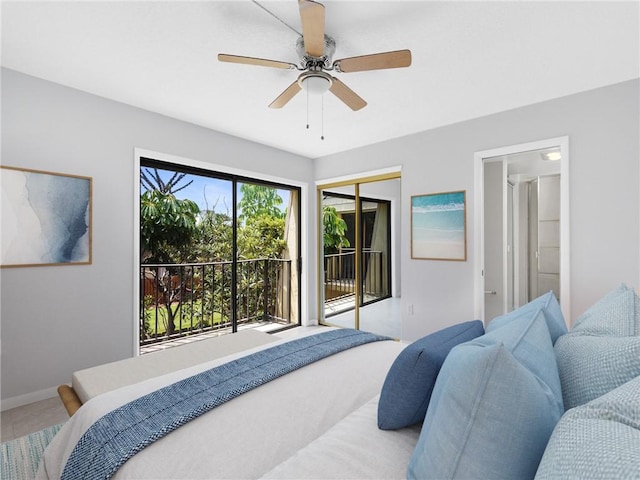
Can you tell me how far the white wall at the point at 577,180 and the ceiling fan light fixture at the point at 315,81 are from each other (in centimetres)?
197

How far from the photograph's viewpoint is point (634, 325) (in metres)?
1.04

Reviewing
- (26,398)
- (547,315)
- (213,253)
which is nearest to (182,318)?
(213,253)

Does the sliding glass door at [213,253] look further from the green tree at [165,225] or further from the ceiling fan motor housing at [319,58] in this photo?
the ceiling fan motor housing at [319,58]

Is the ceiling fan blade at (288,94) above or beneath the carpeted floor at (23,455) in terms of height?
above

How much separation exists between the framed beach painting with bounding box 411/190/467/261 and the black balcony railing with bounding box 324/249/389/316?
0.71 metres

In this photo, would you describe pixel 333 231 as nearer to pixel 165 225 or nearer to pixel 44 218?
pixel 165 225

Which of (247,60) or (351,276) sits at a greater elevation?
(247,60)

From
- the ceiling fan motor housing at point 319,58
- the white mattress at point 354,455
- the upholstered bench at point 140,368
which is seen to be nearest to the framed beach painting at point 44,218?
the upholstered bench at point 140,368

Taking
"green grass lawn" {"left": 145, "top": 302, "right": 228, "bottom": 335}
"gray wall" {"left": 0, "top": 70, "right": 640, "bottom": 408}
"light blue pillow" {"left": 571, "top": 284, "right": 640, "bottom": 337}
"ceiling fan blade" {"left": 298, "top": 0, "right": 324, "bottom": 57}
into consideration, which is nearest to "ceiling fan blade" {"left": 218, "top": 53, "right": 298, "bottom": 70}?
"ceiling fan blade" {"left": 298, "top": 0, "right": 324, "bottom": 57}

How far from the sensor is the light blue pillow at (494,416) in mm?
637

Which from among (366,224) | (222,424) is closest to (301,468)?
(222,424)

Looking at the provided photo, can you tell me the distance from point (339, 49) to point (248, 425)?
2.30 metres

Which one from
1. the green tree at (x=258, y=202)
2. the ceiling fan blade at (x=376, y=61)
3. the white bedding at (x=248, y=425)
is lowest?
the white bedding at (x=248, y=425)

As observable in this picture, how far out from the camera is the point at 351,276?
473 cm
